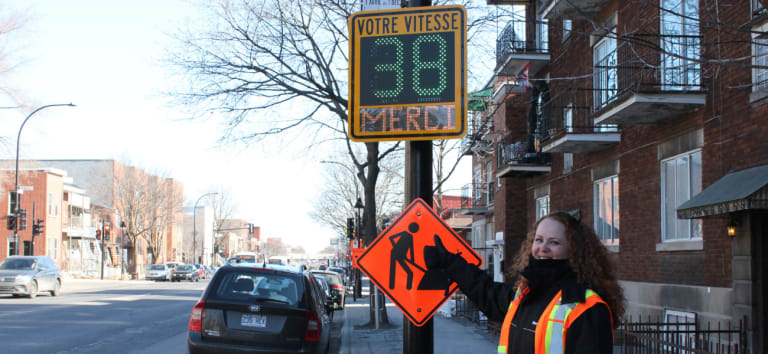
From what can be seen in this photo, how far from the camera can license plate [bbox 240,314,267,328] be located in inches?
342

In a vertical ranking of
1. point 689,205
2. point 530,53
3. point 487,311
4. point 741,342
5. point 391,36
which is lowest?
point 741,342

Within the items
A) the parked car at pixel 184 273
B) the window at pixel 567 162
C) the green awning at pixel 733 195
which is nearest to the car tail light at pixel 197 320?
the green awning at pixel 733 195

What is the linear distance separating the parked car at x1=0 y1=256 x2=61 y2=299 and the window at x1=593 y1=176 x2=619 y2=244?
64.4ft

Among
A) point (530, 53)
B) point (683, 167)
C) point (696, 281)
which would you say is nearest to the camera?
point (696, 281)

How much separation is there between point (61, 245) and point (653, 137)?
56179mm

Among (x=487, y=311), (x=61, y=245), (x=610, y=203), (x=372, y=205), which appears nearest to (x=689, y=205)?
(x=610, y=203)

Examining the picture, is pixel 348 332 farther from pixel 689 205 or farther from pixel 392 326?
pixel 689 205

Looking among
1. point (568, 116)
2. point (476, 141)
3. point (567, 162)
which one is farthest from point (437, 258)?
point (476, 141)

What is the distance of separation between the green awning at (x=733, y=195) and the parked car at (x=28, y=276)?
22382mm

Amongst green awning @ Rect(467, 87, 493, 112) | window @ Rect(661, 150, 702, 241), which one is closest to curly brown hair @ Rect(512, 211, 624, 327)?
window @ Rect(661, 150, 702, 241)

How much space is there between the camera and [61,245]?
58.8m

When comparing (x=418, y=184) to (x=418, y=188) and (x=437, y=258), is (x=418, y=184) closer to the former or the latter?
(x=418, y=188)

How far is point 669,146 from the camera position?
41.7 feet

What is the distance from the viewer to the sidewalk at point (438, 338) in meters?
13.2
